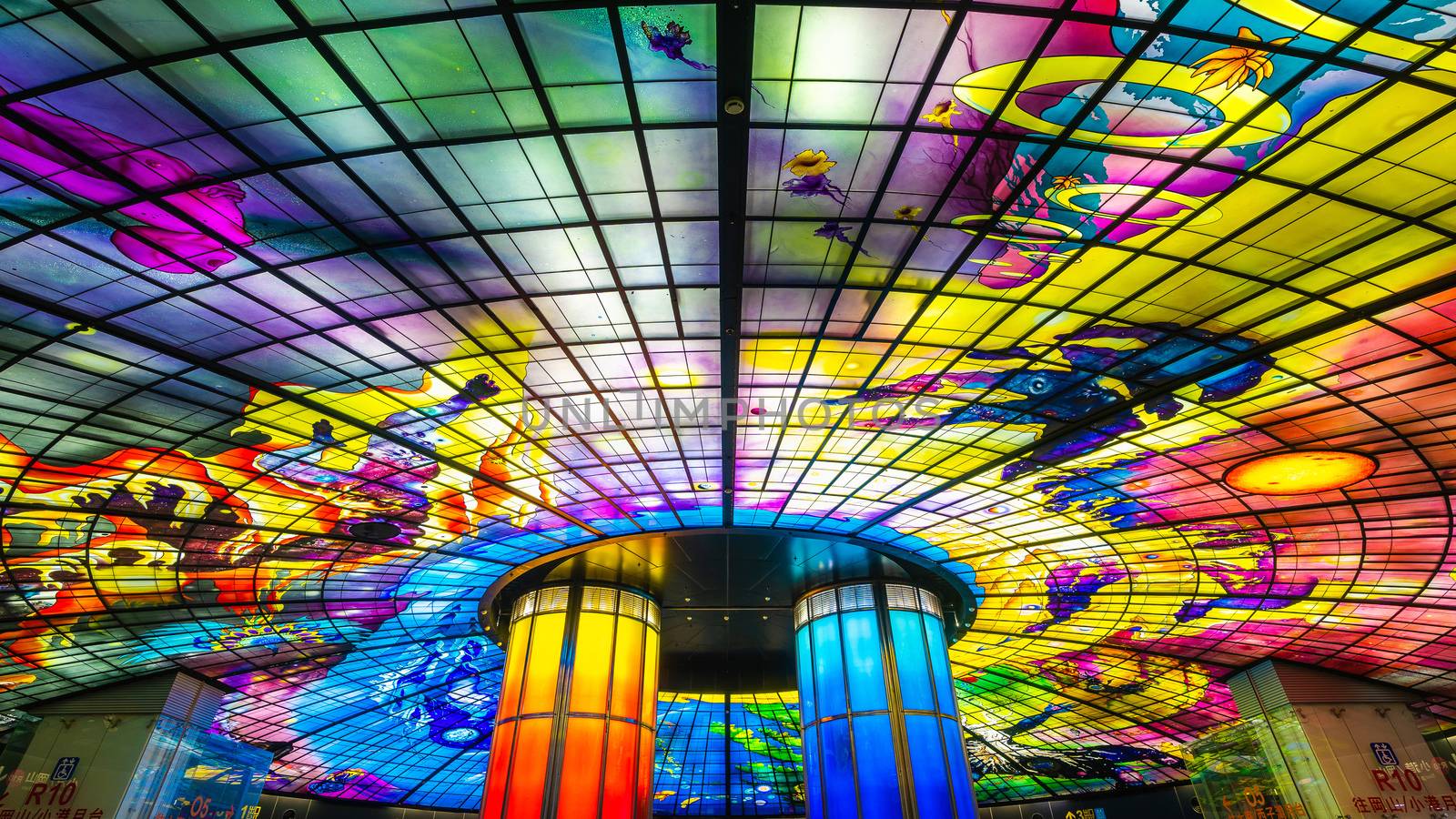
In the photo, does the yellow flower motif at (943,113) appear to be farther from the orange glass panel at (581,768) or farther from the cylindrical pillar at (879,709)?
the orange glass panel at (581,768)

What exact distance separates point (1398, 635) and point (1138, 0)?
1657 inches

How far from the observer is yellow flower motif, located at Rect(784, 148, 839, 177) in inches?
597

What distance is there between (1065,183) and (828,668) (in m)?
26.9

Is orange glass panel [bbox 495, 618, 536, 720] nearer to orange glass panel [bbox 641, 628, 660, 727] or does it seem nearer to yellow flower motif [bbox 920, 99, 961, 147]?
orange glass panel [bbox 641, 628, 660, 727]

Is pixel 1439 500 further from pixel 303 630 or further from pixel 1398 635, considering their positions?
pixel 303 630

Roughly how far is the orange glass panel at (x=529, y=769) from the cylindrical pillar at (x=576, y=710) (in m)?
0.04

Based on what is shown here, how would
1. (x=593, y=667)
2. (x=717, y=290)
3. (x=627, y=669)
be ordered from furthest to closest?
1. (x=627, y=669)
2. (x=593, y=667)
3. (x=717, y=290)

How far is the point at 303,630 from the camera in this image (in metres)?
39.5

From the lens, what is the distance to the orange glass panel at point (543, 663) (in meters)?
32.7

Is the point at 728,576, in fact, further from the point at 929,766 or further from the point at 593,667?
the point at 929,766

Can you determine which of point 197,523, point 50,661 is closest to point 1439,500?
point 197,523

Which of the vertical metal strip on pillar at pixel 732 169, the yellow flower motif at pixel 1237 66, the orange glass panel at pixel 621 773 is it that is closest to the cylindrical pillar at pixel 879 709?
the orange glass panel at pixel 621 773

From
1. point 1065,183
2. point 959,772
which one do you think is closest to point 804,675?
point 959,772

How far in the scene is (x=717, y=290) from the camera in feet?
63.8
